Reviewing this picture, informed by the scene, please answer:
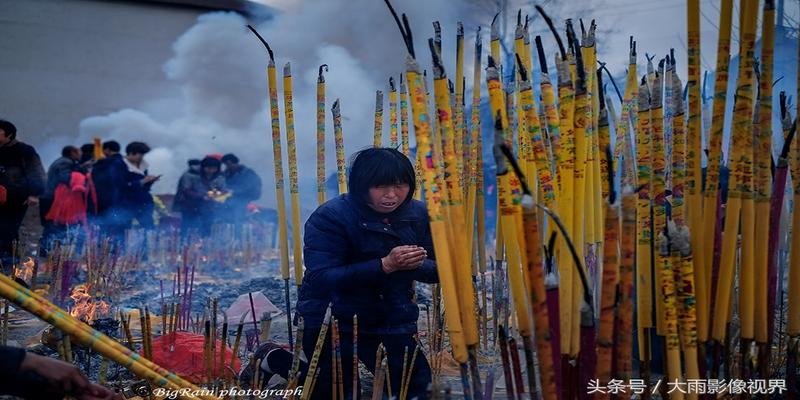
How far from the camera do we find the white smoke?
11211mm

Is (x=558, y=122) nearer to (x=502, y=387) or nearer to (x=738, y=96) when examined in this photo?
(x=738, y=96)

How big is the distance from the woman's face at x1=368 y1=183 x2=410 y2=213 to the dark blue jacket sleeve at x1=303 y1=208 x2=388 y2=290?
0.18 m

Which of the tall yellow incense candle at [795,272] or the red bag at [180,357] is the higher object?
the tall yellow incense candle at [795,272]

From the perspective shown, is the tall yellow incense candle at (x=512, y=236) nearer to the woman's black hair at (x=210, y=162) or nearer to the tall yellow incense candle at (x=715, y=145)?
the tall yellow incense candle at (x=715, y=145)

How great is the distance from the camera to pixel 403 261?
2.09m

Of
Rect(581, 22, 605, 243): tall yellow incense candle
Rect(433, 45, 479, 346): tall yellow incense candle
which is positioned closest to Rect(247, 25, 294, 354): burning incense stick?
Rect(581, 22, 605, 243): tall yellow incense candle

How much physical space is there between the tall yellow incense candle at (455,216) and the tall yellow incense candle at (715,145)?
1.83 ft

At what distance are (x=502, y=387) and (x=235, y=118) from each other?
9.78 metres

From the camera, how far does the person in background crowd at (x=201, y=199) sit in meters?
7.50

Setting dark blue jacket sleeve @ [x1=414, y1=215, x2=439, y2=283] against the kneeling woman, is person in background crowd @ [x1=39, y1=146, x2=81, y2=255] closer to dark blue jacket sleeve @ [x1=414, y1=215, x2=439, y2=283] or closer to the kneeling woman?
the kneeling woman

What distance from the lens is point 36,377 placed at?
1447 millimetres

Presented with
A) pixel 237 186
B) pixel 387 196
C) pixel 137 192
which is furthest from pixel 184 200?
pixel 387 196

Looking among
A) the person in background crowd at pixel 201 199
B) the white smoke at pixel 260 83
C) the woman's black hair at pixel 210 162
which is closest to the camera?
the person in background crowd at pixel 201 199

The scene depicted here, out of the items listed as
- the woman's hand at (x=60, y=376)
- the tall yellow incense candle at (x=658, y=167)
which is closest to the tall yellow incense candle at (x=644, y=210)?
the tall yellow incense candle at (x=658, y=167)
